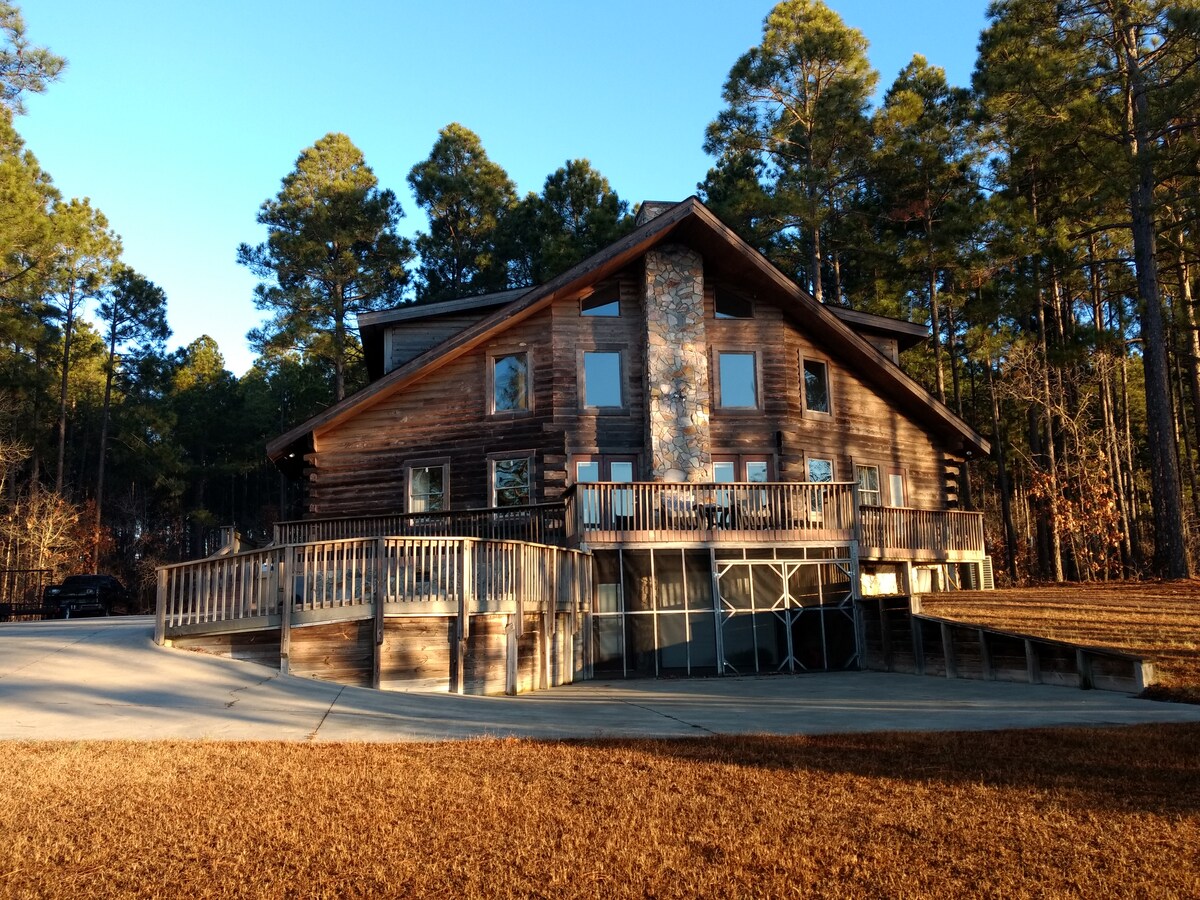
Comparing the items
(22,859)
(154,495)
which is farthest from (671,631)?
(154,495)

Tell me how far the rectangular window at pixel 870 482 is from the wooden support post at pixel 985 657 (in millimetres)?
9138

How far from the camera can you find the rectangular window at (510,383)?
25266 millimetres

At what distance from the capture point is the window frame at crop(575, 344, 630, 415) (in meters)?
25.0

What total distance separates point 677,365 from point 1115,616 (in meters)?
11.1

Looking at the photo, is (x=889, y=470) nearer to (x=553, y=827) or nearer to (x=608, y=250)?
(x=608, y=250)

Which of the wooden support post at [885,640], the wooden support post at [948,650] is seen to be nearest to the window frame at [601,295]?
the wooden support post at [885,640]

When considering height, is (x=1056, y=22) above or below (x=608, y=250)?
above

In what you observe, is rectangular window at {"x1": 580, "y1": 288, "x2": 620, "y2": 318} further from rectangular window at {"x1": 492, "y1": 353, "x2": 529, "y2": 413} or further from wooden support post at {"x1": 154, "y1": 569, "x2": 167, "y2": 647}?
wooden support post at {"x1": 154, "y1": 569, "x2": 167, "y2": 647}

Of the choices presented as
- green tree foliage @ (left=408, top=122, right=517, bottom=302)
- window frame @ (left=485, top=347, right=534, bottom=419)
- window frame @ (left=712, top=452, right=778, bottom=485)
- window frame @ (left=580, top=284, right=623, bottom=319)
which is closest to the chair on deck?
window frame @ (left=712, top=452, right=778, bottom=485)

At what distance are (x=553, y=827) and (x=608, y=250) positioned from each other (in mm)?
18596

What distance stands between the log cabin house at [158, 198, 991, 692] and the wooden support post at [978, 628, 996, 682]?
405cm

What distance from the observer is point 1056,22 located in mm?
28938

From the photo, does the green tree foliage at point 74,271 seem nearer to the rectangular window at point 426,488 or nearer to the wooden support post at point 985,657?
the rectangular window at point 426,488

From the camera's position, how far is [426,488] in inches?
1000
